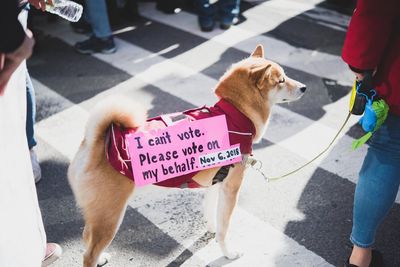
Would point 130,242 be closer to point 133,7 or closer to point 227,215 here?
point 227,215

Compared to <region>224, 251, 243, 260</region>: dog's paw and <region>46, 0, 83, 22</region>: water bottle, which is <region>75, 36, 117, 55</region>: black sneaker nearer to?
<region>46, 0, 83, 22</region>: water bottle

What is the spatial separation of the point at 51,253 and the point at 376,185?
2.11 meters

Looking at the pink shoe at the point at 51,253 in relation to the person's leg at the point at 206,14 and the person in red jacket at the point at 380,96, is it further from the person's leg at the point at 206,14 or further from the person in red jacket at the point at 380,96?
the person's leg at the point at 206,14

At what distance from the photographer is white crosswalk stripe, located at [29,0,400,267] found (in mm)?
3039

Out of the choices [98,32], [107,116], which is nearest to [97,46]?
[98,32]

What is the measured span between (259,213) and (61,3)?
222 centimetres

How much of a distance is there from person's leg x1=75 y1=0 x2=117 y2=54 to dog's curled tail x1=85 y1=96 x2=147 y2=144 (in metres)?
3.57

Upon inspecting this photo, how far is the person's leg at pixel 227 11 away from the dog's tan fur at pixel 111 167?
3726 mm

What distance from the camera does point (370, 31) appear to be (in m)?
2.16

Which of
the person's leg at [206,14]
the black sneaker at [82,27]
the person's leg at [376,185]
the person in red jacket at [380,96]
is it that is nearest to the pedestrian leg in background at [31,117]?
the person in red jacket at [380,96]

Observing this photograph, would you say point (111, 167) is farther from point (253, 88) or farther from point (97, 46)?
point (97, 46)

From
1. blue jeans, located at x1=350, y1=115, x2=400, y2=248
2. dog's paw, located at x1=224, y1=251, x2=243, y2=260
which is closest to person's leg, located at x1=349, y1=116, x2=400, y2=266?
Result: blue jeans, located at x1=350, y1=115, x2=400, y2=248

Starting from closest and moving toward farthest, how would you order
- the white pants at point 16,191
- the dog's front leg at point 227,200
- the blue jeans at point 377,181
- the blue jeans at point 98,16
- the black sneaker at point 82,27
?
the white pants at point 16,191 → the blue jeans at point 377,181 → the dog's front leg at point 227,200 → the blue jeans at point 98,16 → the black sneaker at point 82,27

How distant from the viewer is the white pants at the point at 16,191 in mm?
2008
